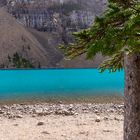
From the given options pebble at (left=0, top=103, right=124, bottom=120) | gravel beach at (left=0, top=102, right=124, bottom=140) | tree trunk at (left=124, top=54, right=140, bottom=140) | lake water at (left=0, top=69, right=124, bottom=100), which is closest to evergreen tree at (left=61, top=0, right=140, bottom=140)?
tree trunk at (left=124, top=54, right=140, bottom=140)

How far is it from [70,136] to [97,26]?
1021 centimetres

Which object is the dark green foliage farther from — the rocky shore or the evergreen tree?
the rocky shore

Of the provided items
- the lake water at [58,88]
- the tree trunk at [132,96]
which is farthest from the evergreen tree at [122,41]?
the lake water at [58,88]

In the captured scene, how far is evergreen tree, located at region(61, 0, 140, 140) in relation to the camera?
19.8ft

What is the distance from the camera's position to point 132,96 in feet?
30.3

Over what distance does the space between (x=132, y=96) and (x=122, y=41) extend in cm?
341

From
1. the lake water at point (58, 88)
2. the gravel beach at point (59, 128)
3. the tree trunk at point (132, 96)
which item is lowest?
the lake water at point (58, 88)

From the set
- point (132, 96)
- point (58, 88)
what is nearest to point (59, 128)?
point (132, 96)

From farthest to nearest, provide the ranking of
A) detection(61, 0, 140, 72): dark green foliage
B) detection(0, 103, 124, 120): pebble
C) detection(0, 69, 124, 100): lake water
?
detection(0, 69, 124, 100): lake water, detection(0, 103, 124, 120): pebble, detection(61, 0, 140, 72): dark green foliage

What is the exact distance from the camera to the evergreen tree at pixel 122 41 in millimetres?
6043

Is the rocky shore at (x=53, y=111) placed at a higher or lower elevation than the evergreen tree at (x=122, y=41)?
lower

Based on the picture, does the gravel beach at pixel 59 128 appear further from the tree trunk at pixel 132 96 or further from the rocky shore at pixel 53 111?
the tree trunk at pixel 132 96

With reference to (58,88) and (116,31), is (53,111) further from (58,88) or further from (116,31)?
(58,88)

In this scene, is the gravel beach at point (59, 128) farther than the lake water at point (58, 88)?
No
